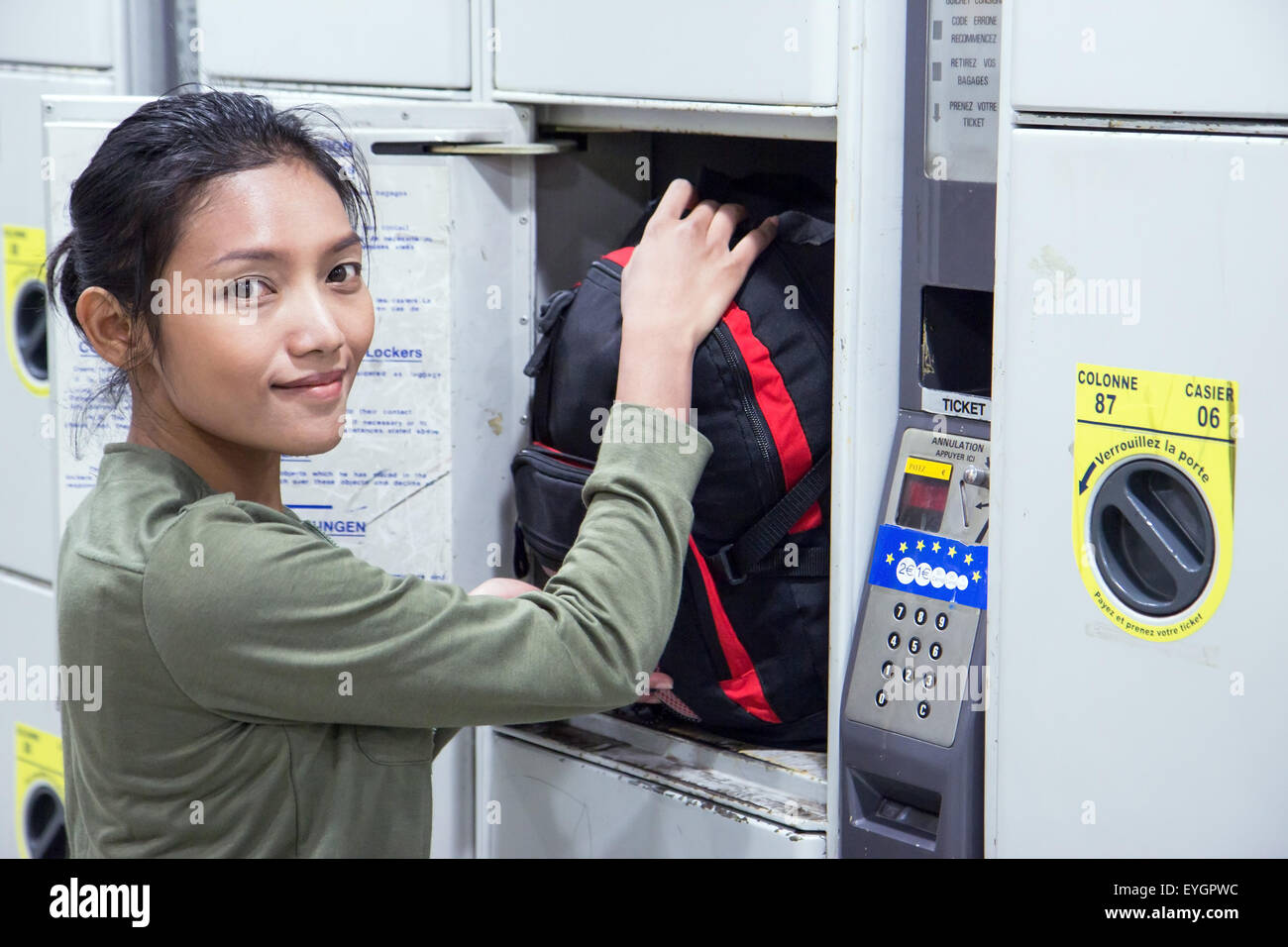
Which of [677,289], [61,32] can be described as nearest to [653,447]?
[677,289]

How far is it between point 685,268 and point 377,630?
63cm

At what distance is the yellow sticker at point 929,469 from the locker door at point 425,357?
0.56 metres

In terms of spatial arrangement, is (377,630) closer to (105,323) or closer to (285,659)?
(285,659)

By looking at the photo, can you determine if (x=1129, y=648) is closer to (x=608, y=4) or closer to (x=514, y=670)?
(x=514, y=670)

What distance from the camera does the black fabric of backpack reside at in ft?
5.57

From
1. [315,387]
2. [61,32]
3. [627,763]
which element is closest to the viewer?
[315,387]

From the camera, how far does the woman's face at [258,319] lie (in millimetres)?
1251

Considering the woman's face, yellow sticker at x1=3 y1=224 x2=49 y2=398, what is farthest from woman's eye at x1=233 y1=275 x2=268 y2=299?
yellow sticker at x1=3 y1=224 x2=49 y2=398

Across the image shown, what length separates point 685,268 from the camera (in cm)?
165

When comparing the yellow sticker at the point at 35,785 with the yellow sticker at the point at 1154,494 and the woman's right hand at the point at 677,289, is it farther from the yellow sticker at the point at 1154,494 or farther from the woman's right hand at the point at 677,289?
the yellow sticker at the point at 1154,494

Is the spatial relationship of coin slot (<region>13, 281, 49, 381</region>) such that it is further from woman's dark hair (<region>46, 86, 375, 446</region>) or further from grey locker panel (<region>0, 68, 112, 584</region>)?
woman's dark hair (<region>46, 86, 375, 446</region>)

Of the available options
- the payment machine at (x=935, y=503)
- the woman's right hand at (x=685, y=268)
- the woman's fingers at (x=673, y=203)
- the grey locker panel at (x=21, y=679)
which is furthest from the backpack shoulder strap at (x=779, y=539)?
the grey locker panel at (x=21, y=679)

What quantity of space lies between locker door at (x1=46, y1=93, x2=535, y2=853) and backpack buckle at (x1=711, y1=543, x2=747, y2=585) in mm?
325

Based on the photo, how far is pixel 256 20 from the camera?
2.00m
